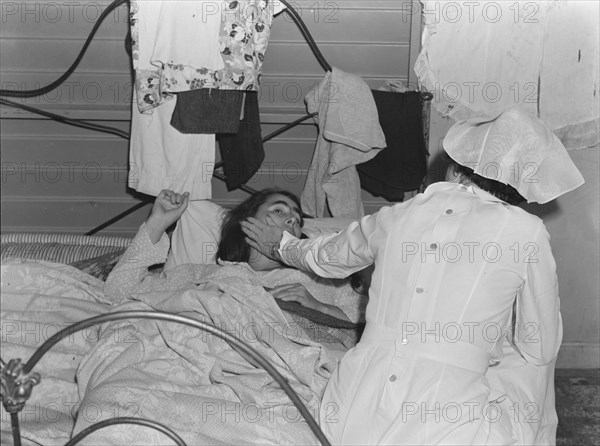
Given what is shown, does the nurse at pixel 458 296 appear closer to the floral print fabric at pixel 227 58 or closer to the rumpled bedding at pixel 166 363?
the rumpled bedding at pixel 166 363

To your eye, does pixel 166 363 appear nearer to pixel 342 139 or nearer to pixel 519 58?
pixel 342 139


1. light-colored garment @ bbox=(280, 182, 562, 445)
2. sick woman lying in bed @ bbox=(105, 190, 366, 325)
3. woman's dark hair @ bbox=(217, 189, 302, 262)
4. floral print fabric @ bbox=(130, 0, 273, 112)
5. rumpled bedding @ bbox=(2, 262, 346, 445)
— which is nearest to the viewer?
light-colored garment @ bbox=(280, 182, 562, 445)

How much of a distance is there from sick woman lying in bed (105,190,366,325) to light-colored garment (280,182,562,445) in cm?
76

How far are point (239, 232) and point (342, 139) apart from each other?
1.95 feet

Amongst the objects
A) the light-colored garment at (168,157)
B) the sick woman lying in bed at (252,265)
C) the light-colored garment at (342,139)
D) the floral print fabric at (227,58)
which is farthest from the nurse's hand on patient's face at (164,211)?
the light-colored garment at (342,139)

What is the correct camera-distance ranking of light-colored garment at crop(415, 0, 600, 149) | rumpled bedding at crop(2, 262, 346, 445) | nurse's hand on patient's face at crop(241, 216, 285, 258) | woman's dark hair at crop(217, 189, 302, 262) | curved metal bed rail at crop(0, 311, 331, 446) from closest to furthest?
curved metal bed rail at crop(0, 311, 331, 446)
rumpled bedding at crop(2, 262, 346, 445)
nurse's hand on patient's face at crop(241, 216, 285, 258)
woman's dark hair at crop(217, 189, 302, 262)
light-colored garment at crop(415, 0, 600, 149)

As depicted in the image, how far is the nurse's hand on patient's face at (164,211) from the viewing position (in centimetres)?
323

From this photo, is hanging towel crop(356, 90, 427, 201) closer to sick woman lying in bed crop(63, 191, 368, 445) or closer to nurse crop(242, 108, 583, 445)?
sick woman lying in bed crop(63, 191, 368, 445)

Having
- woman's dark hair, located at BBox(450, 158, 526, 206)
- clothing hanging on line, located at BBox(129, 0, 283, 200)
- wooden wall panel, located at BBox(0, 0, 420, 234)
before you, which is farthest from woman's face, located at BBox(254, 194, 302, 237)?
woman's dark hair, located at BBox(450, 158, 526, 206)

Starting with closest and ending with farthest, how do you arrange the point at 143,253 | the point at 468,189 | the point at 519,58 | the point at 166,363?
the point at 468,189
the point at 166,363
the point at 143,253
the point at 519,58

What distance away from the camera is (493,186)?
227 cm

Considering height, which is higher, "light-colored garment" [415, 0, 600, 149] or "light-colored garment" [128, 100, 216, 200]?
"light-colored garment" [415, 0, 600, 149]

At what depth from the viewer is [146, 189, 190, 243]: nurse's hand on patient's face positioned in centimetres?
323

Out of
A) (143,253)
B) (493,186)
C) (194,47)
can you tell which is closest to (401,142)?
(194,47)
